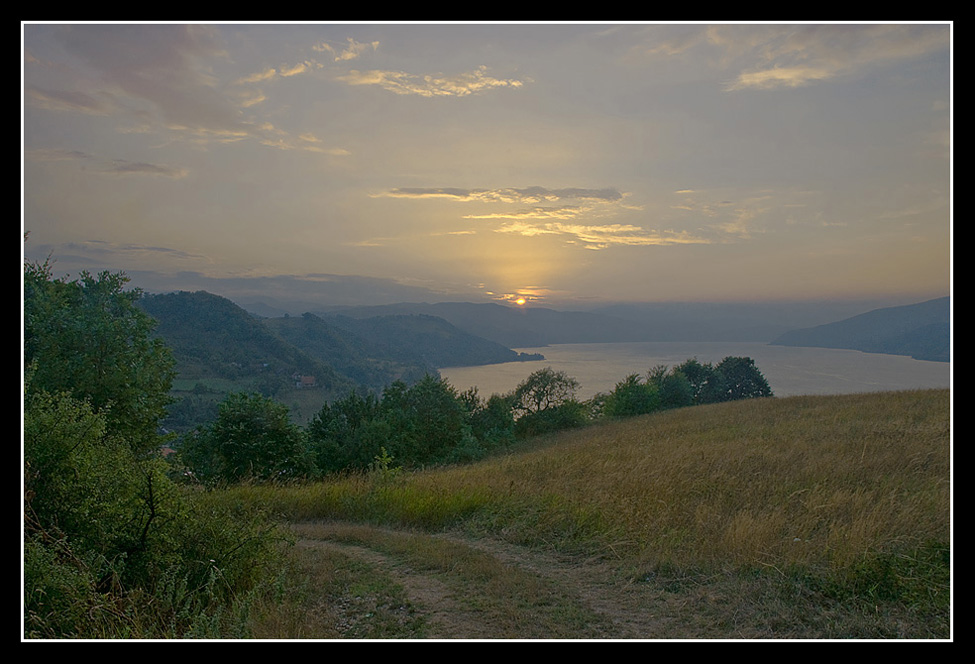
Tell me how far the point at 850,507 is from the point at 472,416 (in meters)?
31.6

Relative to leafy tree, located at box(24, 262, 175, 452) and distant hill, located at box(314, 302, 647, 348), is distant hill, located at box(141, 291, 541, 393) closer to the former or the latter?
distant hill, located at box(314, 302, 647, 348)

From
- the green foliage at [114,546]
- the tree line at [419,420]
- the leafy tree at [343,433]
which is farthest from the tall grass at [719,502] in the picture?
the leafy tree at [343,433]

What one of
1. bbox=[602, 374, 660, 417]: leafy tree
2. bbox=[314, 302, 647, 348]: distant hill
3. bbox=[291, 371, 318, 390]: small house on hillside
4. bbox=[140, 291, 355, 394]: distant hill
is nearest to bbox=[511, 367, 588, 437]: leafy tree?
bbox=[602, 374, 660, 417]: leafy tree

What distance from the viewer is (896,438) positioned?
35.2 feet

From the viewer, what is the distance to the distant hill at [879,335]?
16.3m

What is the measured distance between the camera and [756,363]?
5169 centimetres

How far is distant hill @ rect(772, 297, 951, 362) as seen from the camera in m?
16.3

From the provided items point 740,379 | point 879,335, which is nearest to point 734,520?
point 879,335

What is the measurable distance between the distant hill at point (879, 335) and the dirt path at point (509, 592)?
13.7 m

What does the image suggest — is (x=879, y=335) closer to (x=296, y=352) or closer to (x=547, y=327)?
(x=547, y=327)

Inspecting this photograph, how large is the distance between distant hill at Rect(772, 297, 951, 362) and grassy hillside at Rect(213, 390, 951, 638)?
610cm

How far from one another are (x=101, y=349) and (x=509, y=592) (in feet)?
Answer: 45.1
